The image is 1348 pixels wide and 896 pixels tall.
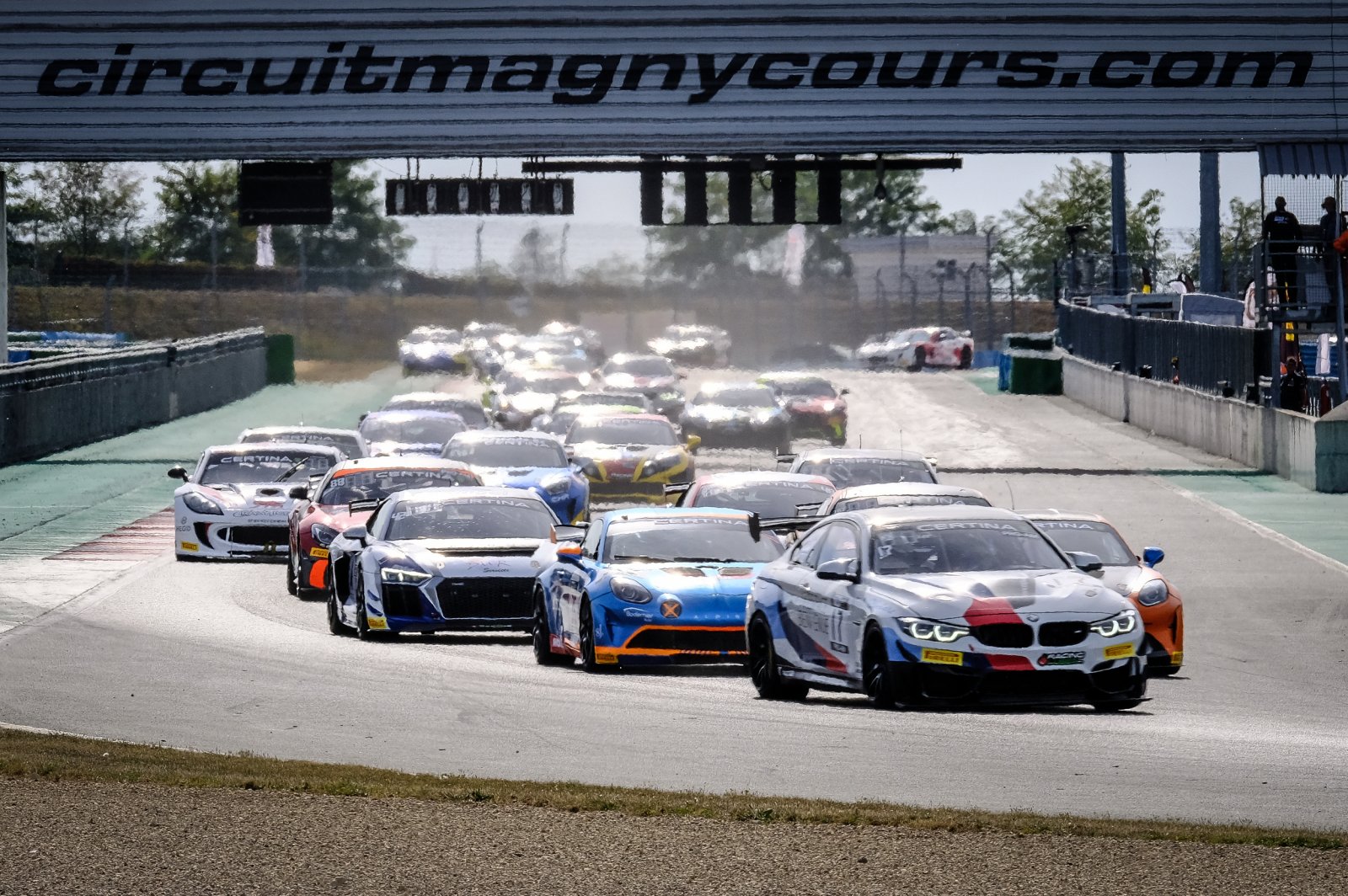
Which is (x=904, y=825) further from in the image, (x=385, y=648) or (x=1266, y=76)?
(x=1266, y=76)

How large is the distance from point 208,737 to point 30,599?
8888 mm

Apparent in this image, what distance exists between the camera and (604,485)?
3023cm

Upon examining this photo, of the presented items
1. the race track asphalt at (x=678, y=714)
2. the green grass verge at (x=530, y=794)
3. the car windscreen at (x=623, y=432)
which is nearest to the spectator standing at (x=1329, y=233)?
the car windscreen at (x=623, y=432)

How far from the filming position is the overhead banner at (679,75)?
33.3 meters

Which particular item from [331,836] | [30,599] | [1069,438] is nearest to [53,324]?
[1069,438]

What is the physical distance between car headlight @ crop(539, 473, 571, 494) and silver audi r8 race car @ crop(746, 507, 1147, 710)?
465 inches

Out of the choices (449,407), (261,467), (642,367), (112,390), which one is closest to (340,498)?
(261,467)

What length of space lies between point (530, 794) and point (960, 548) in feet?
13.4

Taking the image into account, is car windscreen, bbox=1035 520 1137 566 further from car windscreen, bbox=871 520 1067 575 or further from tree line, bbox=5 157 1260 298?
tree line, bbox=5 157 1260 298

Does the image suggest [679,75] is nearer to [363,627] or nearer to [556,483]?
[556,483]

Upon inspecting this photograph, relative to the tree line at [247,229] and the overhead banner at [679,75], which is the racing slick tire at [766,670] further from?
the tree line at [247,229]

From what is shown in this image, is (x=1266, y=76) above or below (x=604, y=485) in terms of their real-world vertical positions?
above

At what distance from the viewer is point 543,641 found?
54.6ft

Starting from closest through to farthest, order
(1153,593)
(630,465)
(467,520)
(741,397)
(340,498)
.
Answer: (1153,593), (467,520), (340,498), (630,465), (741,397)
